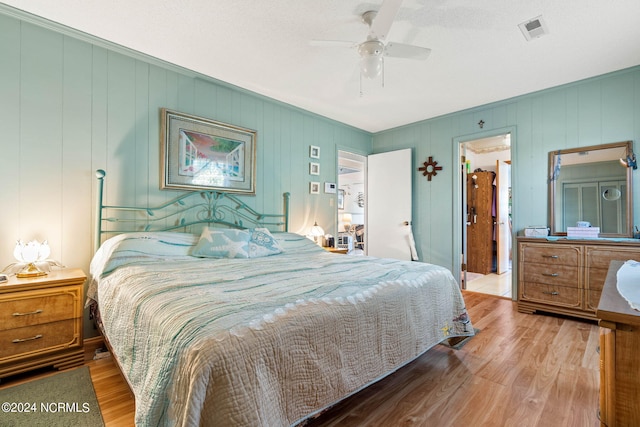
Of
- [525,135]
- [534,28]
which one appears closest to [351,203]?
[525,135]

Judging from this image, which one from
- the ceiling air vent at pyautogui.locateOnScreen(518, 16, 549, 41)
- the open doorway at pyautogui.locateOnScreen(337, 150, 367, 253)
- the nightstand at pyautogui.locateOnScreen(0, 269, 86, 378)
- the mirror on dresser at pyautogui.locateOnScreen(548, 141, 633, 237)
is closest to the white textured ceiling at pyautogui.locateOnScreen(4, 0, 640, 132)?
the ceiling air vent at pyautogui.locateOnScreen(518, 16, 549, 41)

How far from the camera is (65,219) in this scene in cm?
236

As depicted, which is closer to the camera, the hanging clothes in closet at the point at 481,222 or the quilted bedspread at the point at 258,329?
the quilted bedspread at the point at 258,329

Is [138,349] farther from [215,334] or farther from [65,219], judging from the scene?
[65,219]

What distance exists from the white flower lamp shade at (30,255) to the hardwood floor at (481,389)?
763mm

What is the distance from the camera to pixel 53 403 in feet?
5.41

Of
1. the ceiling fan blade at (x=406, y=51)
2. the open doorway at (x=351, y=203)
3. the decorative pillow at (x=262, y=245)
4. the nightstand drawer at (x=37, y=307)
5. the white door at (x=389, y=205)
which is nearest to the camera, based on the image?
the nightstand drawer at (x=37, y=307)

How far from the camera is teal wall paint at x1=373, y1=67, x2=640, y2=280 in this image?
3049mm

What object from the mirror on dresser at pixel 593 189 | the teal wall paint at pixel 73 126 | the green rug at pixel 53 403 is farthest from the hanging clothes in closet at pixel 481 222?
the green rug at pixel 53 403

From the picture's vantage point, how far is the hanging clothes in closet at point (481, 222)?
557 centimetres

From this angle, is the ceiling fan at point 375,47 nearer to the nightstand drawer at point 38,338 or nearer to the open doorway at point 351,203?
the nightstand drawer at point 38,338

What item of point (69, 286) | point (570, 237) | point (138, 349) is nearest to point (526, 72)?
point (570, 237)

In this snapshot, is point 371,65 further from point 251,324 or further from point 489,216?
point 489,216

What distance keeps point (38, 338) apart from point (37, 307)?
0.21 meters
